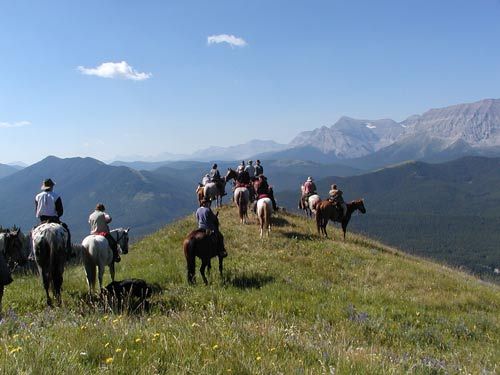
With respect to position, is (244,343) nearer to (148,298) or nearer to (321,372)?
(321,372)

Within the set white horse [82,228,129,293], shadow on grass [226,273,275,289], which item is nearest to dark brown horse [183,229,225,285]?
shadow on grass [226,273,275,289]

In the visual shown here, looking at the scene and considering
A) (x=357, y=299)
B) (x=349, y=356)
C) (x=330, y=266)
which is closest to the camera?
(x=349, y=356)

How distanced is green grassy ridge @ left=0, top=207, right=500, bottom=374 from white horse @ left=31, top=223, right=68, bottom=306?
0.70m

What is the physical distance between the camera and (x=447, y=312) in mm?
15695

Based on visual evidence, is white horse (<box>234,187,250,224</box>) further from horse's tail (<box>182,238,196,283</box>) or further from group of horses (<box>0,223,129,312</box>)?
group of horses (<box>0,223,129,312</box>)

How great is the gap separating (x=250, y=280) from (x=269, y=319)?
7047 mm

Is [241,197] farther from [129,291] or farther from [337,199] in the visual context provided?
[129,291]

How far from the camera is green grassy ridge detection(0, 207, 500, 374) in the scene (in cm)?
559

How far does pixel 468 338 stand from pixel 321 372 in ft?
29.2

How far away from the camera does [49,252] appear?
13102 mm

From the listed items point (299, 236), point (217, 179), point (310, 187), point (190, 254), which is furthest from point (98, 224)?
point (310, 187)

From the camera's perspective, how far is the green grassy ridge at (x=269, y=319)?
220 inches

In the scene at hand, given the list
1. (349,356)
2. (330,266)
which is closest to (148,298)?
(349,356)

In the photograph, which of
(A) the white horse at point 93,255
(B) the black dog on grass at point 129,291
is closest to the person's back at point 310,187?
(A) the white horse at point 93,255
